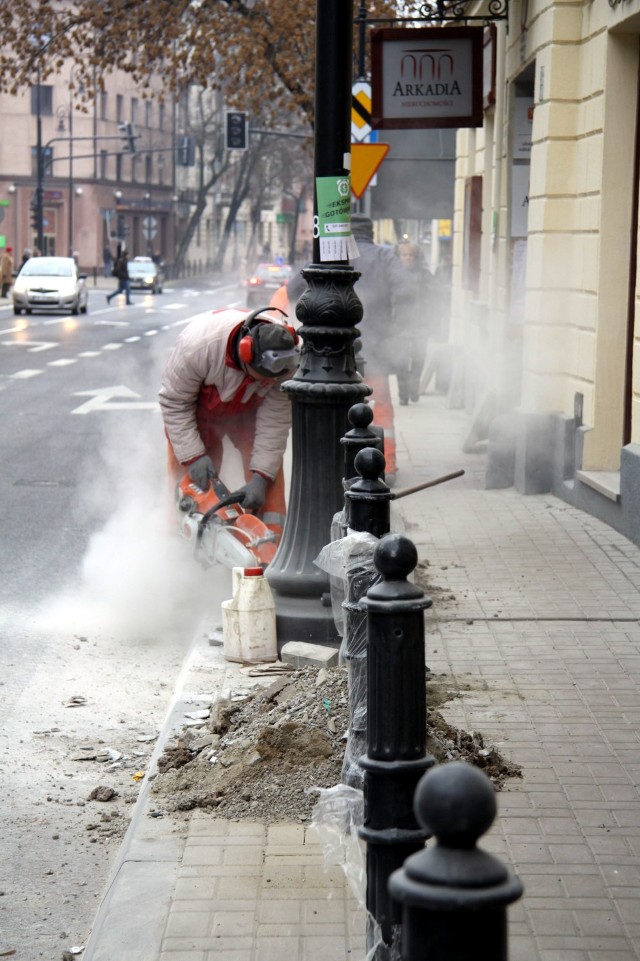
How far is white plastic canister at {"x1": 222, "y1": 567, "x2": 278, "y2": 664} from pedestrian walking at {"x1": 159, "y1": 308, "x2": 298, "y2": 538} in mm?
1075

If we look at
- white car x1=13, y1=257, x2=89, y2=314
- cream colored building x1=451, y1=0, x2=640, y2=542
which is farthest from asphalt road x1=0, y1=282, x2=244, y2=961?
white car x1=13, y1=257, x2=89, y2=314

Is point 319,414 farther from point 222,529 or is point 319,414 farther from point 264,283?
point 264,283

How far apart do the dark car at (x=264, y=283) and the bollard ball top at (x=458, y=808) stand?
4088 centimetres

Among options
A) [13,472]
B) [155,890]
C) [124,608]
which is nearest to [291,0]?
[13,472]

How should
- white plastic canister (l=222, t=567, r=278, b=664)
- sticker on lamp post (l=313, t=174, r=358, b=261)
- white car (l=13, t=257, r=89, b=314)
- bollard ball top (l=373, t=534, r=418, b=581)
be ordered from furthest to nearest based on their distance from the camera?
white car (l=13, t=257, r=89, b=314) < sticker on lamp post (l=313, t=174, r=358, b=261) < white plastic canister (l=222, t=567, r=278, b=664) < bollard ball top (l=373, t=534, r=418, b=581)

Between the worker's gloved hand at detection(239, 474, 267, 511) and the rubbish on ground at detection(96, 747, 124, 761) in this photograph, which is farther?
the worker's gloved hand at detection(239, 474, 267, 511)

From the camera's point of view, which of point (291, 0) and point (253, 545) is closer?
point (253, 545)

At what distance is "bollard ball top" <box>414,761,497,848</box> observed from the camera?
1875 mm

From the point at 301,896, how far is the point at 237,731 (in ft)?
4.09

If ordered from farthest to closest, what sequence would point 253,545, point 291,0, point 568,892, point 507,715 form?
point 291,0 < point 253,545 < point 507,715 < point 568,892

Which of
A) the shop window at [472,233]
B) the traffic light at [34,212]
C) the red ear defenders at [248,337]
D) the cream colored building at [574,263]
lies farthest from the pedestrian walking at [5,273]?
the red ear defenders at [248,337]

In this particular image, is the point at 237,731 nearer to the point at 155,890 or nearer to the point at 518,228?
the point at 155,890

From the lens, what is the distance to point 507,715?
5.27 meters

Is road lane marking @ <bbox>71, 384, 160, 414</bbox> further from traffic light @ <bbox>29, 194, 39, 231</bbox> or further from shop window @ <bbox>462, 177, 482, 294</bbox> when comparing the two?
traffic light @ <bbox>29, 194, 39, 231</bbox>
